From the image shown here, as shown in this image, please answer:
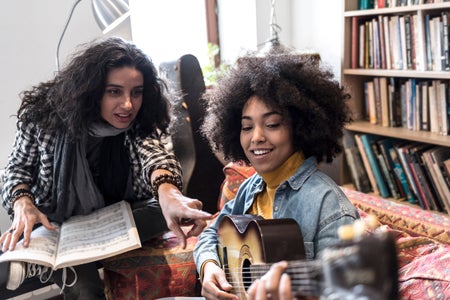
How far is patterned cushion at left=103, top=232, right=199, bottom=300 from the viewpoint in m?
1.36

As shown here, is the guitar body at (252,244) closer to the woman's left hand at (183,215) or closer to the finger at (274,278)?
the woman's left hand at (183,215)

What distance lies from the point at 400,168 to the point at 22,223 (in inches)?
68.3

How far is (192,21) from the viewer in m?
2.78

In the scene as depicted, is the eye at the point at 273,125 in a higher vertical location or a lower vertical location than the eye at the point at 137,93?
lower

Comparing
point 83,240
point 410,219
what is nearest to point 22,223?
point 83,240

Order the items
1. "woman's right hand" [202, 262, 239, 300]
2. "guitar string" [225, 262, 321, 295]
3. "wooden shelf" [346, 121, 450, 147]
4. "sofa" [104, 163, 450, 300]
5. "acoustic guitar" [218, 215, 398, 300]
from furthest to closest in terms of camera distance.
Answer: "wooden shelf" [346, 121, 450, 147] → "sofa" [104, 163, 450, 300] → "woman's right hand" [202, 262, 239, 300] → "guitar string" [225, 262, 321, 295] → "acoustic guitar" [218, 215, 398, 300]

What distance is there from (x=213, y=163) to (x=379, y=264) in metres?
1.71

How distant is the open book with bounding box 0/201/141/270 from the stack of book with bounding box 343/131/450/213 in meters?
1.39

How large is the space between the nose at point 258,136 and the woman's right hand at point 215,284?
33 centimetres

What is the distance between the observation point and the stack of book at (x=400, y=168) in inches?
79.8

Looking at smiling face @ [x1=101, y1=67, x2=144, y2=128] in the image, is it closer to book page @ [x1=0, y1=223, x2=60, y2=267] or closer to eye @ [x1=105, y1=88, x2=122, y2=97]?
eye @ [x1=105, y1=88, x2=122, y2=97]

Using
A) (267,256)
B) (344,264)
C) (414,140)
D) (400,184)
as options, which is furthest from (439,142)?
(344,264)

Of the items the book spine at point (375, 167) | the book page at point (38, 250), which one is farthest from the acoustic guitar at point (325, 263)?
the book spine at point (375, 167)

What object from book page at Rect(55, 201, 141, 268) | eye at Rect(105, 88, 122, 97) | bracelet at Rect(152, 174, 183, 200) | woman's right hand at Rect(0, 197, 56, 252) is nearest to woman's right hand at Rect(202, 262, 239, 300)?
book page at Rect(55, 201, 141, 268)
